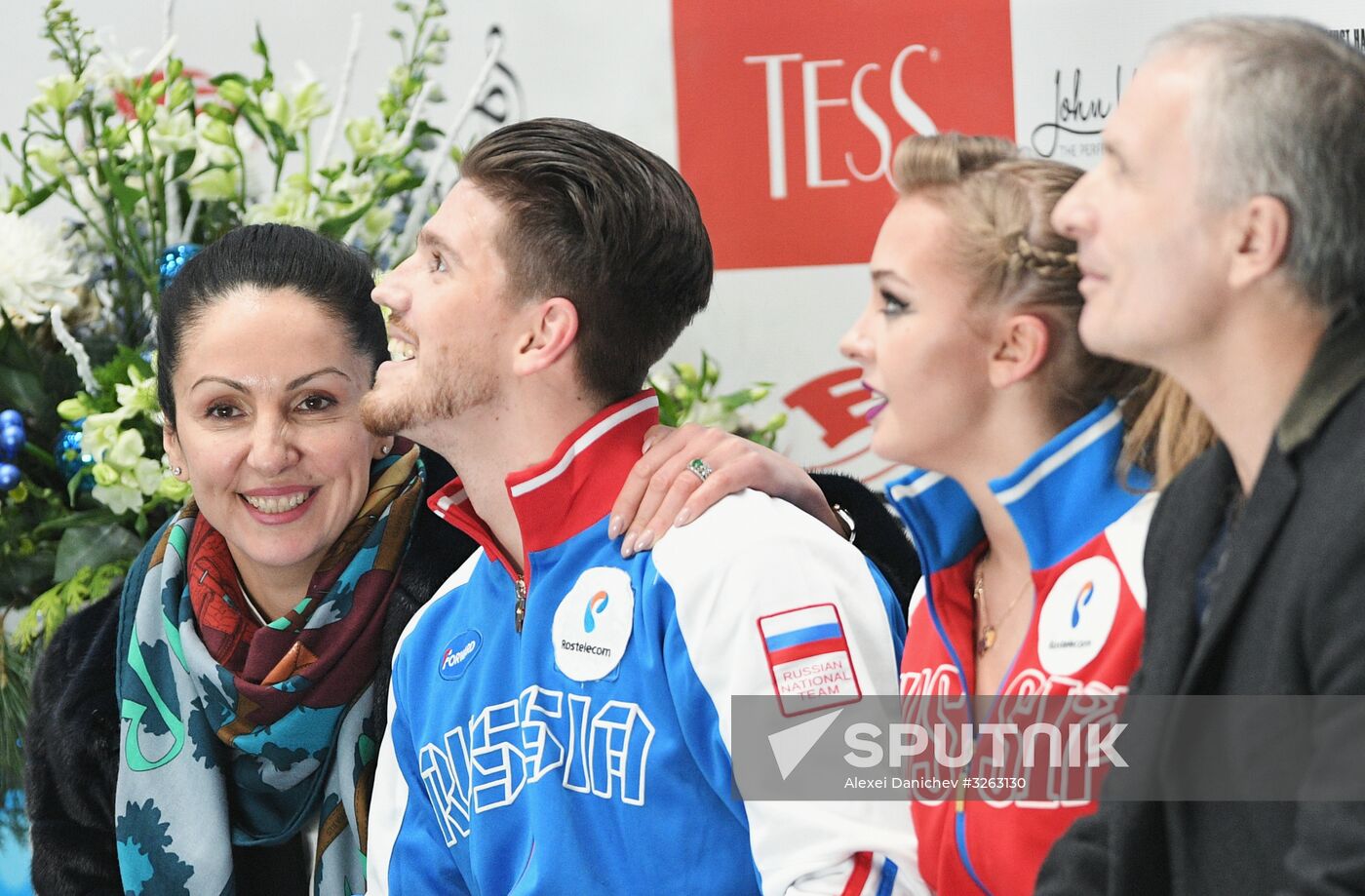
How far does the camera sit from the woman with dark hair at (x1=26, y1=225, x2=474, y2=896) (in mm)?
1867

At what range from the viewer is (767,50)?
8.71 ft

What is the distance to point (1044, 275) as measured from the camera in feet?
3.84

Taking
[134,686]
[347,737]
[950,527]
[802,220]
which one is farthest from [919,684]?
[802,220]

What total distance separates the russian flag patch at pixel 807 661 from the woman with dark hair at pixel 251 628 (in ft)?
2.12

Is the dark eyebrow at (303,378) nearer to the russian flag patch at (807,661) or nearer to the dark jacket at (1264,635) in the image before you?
the russian flag patch at (807,661)

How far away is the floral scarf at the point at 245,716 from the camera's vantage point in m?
1.87

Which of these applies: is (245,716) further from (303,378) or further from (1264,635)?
(1264,635)

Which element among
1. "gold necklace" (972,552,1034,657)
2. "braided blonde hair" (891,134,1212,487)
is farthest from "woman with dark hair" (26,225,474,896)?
Result: "braided blonde hair" (891,134,1212,487)

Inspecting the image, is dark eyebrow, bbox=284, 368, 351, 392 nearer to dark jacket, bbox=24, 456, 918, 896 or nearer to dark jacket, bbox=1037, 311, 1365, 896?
dark jacket, bbox=24, 456, 918, 896

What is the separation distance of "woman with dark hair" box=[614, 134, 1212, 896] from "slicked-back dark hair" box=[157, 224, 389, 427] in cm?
87

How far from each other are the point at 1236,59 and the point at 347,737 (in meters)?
1.34

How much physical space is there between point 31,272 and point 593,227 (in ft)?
3.14

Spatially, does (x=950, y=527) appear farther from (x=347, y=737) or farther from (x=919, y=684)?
(x=347, y=737)

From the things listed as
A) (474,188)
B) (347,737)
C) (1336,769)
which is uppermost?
(474,188)
